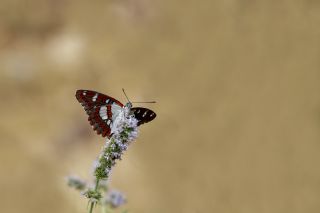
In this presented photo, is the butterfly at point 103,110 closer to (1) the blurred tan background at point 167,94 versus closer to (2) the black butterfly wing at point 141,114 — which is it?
(2) the black butterfly wing at point 141,114

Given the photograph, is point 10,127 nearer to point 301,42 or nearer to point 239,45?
point 239,45

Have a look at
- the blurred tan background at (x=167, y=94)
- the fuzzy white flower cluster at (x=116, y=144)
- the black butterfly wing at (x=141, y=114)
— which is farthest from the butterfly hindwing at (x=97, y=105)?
the blurred tan background at (x=167, y=94)

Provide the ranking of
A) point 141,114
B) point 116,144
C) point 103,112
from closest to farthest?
point 116,144 < point 141,114 < point 103,112

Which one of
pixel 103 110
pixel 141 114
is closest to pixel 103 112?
pixel 103 110

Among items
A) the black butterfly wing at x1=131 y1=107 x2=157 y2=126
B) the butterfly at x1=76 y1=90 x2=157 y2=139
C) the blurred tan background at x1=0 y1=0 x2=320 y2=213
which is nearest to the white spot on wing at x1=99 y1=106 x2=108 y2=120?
the butterfly at x1=76 y1=90 x2=157 y2=139

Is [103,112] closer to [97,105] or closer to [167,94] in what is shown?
[97,105]

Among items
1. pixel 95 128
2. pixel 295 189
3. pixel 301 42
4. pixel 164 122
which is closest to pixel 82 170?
pixel 164 122
